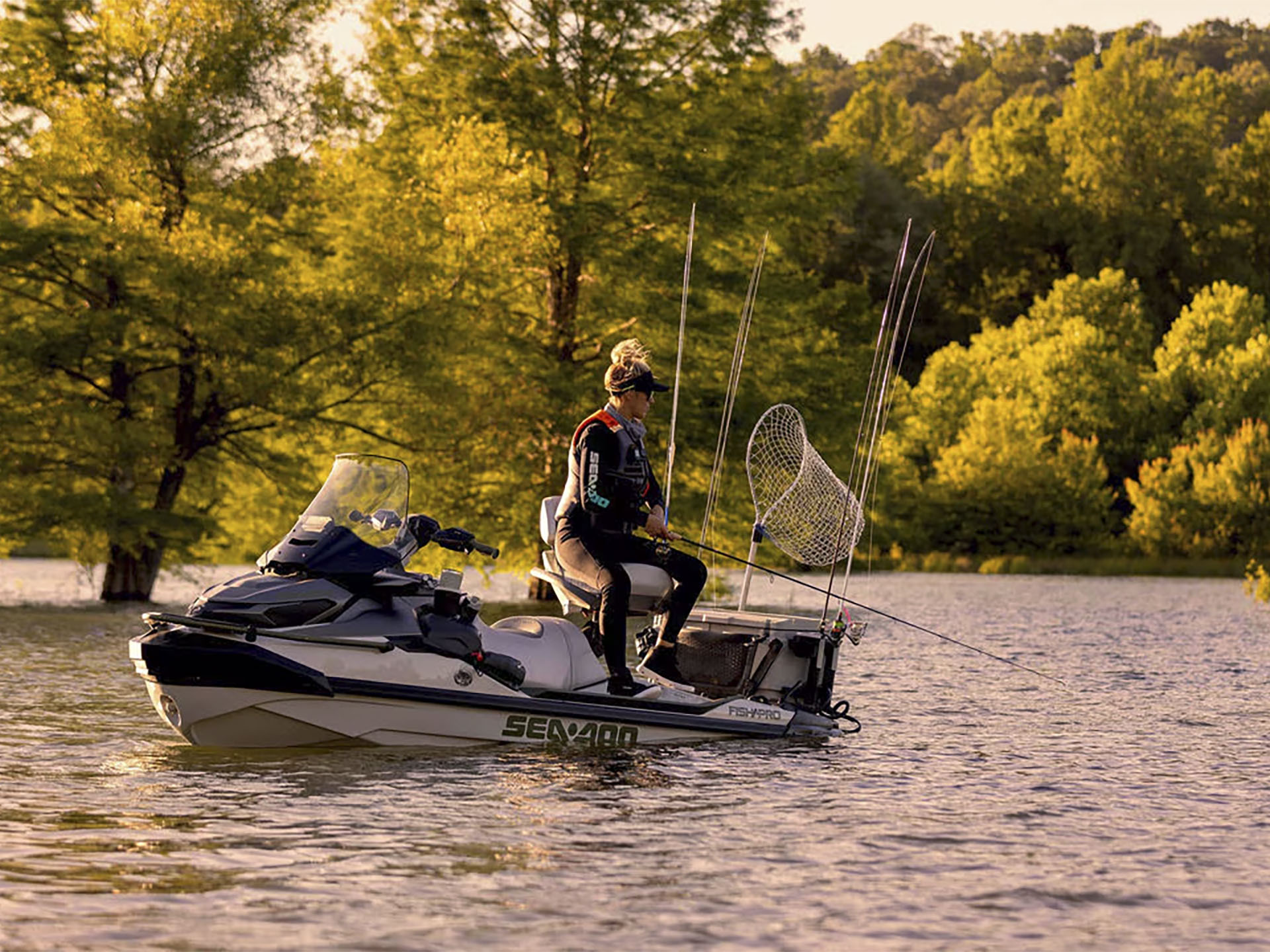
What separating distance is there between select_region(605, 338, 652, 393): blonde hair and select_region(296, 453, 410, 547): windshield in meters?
1.48

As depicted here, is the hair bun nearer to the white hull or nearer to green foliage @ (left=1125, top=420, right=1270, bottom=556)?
the white hull

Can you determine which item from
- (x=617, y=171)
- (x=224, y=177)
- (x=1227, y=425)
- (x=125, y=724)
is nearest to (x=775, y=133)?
(x=617, y=171)

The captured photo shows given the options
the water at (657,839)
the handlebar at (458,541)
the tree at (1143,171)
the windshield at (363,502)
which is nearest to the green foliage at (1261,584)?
the water at (657,839)

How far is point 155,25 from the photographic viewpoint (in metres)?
31.2

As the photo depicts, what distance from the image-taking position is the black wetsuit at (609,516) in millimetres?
12438

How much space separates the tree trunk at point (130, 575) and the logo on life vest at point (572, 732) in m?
20.9

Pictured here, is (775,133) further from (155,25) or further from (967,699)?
(967,699)

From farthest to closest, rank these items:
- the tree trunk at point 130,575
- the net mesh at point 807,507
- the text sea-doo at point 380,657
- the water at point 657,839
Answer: the tree trunk at point 130,575, the net mesh at point 807,507, the text sea-doo at point 380,657, the water at point 657,839

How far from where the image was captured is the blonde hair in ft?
40.8

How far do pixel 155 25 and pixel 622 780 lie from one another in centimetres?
2314

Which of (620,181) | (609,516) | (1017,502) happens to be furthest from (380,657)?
(1017,502)

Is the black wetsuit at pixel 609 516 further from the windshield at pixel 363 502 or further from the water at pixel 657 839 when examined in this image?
the windshield at pixel 363 502

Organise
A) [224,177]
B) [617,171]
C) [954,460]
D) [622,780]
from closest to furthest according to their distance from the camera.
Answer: [622,780] < [224,177] < [617,171] < [954,460]

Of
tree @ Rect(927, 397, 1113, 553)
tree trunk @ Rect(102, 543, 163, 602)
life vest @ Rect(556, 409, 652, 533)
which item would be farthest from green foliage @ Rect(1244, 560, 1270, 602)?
life vest @ Rect(556, 409, 652, 533)
